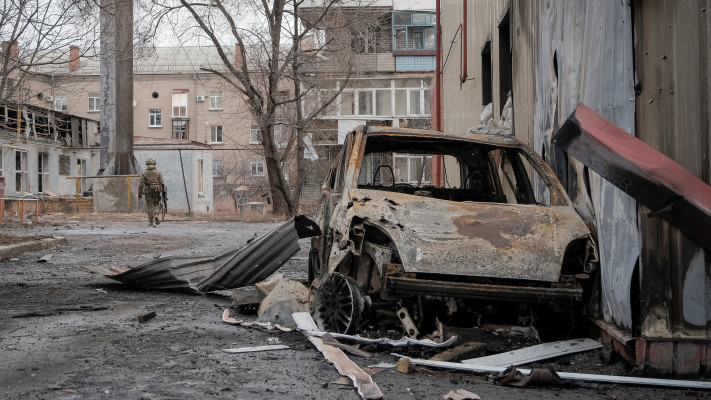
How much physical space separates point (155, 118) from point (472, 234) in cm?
6028

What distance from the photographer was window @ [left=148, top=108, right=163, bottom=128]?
6231 cm

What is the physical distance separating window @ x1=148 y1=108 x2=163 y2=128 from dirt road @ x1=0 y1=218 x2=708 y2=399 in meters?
56.0

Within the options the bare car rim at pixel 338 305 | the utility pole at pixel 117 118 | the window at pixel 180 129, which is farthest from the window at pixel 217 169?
the bare car rim at pixel 338 305

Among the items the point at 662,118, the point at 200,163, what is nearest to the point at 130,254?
the point at 662,118

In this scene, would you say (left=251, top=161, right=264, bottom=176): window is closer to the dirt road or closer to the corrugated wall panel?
the dirt road

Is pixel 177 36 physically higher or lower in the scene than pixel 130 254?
higher

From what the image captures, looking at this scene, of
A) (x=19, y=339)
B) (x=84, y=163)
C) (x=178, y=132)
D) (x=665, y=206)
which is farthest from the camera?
(x=178, y=132)

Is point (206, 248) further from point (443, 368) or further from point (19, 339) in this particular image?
point (443, 368)

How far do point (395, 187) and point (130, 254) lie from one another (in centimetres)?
712

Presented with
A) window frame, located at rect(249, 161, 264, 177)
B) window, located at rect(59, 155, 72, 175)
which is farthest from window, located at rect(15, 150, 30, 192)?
window frame, located at rect(249, 161, 264, 177)

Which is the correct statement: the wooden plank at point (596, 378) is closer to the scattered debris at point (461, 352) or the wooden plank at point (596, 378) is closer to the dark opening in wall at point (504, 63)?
the scattered debris at point (461, 352)

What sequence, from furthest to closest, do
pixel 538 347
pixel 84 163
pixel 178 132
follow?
1. pixel 178 132
2. pixel 84 163
3. pixel 538 347

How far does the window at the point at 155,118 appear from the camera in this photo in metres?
62.3

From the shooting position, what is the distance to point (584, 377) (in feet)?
14.5
